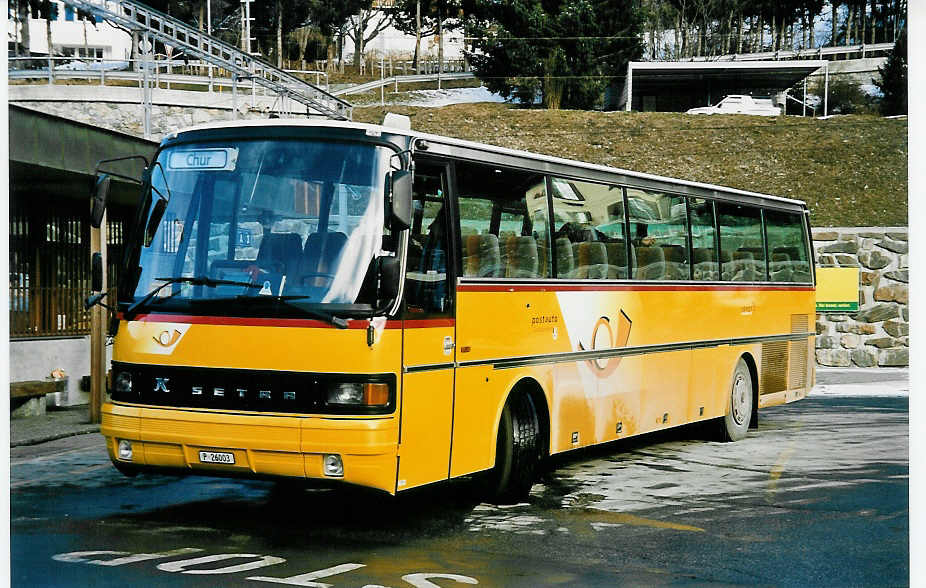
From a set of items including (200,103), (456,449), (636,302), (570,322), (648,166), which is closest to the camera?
(456,449)

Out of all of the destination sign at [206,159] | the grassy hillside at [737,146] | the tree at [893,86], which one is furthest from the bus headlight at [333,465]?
the grassy hillside at [737,146]

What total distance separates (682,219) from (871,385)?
10.9 meters

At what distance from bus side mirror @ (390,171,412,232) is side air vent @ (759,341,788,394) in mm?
8982

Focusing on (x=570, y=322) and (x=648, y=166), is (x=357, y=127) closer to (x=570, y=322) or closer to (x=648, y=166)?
(x=570, y=322)

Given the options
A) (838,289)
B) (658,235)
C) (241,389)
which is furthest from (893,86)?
(241,389)

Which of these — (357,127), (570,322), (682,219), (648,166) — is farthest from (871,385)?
(648,166)

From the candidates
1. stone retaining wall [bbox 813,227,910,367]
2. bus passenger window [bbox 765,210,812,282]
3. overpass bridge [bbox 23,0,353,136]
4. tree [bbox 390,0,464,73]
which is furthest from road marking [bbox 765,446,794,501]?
tree [bbox 390,0,464,73]

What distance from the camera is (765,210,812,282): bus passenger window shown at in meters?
17.2

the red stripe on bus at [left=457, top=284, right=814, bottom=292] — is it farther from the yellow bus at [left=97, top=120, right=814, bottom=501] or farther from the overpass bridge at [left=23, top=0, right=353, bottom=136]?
the overpass bridge at [left=23, top=0, right=353, bottom=136]

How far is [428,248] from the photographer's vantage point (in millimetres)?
9453

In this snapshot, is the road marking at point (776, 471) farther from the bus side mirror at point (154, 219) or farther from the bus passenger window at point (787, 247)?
the bus side mirror at point (154, 219)

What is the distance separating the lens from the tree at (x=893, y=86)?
36.0 meters

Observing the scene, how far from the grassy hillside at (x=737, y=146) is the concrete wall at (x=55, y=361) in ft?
86.8

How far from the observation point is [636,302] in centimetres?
1316
